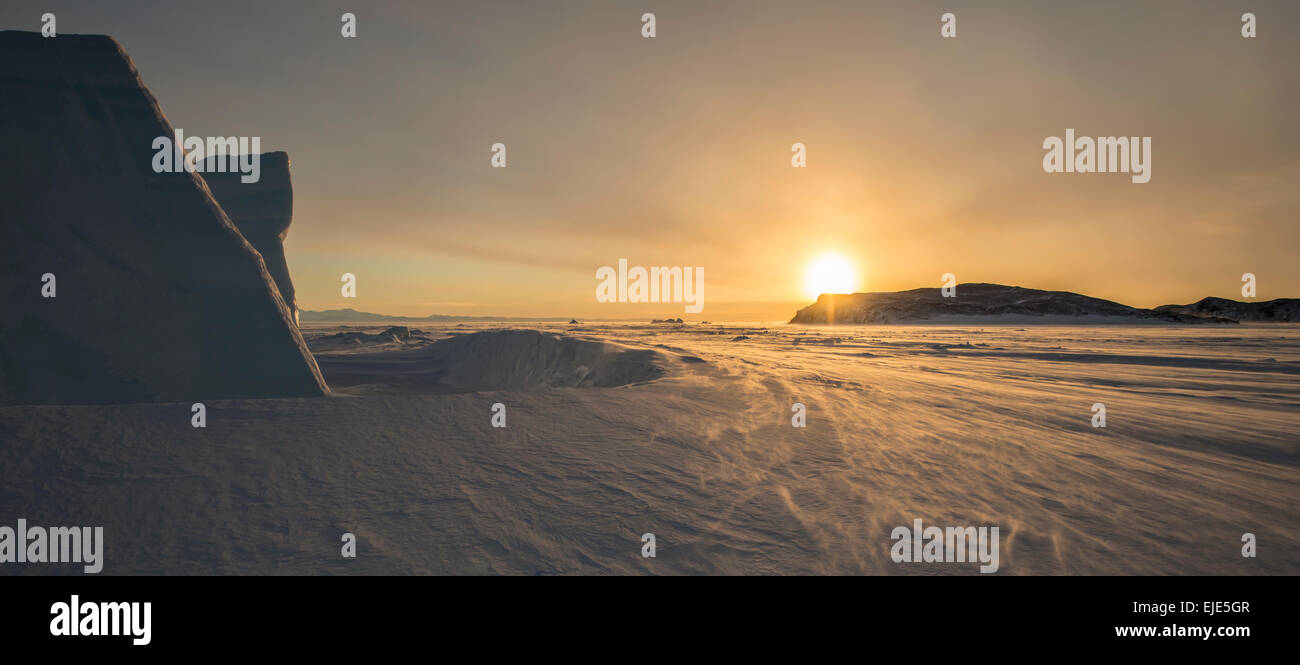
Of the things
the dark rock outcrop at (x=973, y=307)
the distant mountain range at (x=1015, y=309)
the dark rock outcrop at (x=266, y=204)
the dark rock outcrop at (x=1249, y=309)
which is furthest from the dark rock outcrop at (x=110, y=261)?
the dark rock outcrop at (x=1249, y=309)

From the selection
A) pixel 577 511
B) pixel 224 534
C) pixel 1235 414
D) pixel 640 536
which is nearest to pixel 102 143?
pixel 224 534

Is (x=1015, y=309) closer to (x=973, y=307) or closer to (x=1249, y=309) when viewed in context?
(x=973, y=307)

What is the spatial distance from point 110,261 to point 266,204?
1634 centimetres

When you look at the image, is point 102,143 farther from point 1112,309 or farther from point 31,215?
point 1112,309

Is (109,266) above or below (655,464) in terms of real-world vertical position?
above

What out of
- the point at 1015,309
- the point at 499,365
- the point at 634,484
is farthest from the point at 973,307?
the point at 634,484

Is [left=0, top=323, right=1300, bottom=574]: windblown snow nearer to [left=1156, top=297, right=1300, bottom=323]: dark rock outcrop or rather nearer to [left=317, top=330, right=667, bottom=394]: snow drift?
[left=317, top=330, right=667, bottom=394]: snow drift

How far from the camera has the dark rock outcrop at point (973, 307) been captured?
63156 millimetres

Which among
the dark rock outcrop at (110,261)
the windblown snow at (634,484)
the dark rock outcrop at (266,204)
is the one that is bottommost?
the windblown snow at (634,484)

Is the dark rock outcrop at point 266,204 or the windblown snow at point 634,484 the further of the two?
the dark rock outcrop at point 266,204

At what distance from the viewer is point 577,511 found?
3.15 metres

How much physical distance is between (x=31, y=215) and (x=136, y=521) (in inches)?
212

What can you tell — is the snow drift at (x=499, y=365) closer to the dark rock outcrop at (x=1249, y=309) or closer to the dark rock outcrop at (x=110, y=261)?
the dark rock outcrop at (x=110, y=261)

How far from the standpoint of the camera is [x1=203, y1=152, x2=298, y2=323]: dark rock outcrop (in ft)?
58.0
